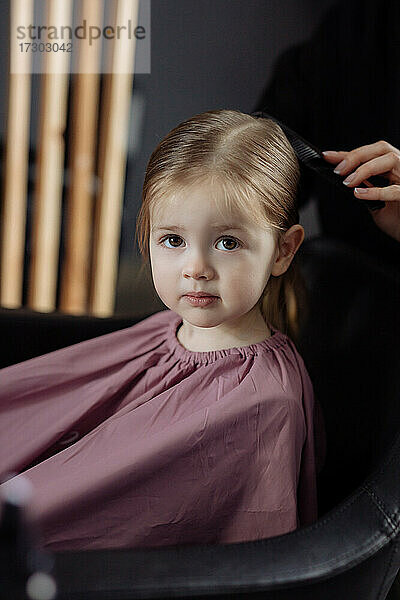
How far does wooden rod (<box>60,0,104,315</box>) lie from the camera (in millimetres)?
1069

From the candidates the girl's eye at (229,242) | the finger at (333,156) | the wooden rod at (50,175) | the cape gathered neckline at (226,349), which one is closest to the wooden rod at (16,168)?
the wooden rod at (50,175)

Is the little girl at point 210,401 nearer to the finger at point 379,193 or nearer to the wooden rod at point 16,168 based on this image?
the finger at point 379,193

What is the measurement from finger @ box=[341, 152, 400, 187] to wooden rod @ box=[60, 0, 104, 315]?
0.41 metres

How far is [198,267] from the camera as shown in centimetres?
92

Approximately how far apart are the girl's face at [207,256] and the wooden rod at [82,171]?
19cm

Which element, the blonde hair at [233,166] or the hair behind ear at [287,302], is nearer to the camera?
the blonde hair at [233,166]

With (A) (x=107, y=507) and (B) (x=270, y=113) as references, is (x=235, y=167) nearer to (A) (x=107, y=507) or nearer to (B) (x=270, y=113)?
(B) (x=270, y=113)

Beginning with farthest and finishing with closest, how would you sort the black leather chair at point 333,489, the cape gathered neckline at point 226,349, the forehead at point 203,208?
1. the cape gathered neckline at point 226,349
2. the forehead at point 203,208
3. the black leather chair at point 333,489

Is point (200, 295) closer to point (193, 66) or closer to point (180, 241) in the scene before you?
point (180, 241)

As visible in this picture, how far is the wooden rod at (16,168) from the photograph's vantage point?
1056 mm

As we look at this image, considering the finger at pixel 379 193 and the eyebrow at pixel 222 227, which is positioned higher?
the finger at pixel 379 193

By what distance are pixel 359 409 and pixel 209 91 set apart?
57 cm

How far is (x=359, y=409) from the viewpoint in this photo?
115 centimetres

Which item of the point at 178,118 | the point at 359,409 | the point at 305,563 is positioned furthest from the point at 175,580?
the point at 178,118
